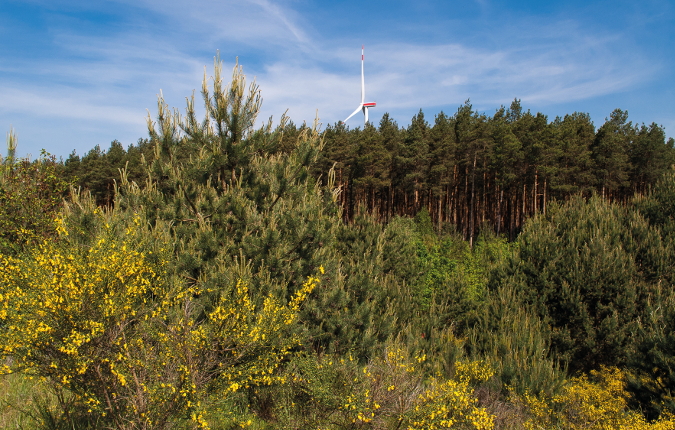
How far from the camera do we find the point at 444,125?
4738cm

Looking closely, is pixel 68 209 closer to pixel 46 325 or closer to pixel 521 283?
pixel 46 325

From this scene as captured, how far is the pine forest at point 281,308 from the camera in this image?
4.61 meters

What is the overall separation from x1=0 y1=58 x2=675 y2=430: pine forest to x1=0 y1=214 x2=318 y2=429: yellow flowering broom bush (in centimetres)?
3

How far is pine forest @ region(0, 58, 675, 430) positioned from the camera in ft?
15.1

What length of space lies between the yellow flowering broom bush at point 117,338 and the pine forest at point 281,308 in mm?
27

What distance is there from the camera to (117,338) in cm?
465

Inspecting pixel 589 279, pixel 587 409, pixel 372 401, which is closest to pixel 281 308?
pixel 372 401

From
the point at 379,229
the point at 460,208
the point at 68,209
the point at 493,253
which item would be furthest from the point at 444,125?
the point at 68,209

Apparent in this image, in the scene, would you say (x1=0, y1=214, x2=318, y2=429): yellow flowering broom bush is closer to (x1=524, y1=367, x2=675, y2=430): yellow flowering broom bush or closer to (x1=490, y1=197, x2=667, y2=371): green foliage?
(x1=524, y1=367, x2=675, y2=430): yellow flowering broom bush

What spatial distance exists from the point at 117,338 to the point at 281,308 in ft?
6.34

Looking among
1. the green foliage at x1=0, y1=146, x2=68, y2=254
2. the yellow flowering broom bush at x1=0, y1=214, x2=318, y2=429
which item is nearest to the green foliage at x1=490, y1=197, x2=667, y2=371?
the yellow flowering broom bush at x1=0, y1=214, x2=318, y2=429

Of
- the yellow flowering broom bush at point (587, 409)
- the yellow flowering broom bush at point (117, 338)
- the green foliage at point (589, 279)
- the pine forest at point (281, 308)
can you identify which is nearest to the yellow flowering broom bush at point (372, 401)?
the pine forest at point (281, 308)

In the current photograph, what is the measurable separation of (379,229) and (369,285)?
18.7 feet

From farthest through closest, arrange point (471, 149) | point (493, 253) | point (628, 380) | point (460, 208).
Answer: point (460, 208)
point (471, 149)
point (493, 253)
point (628, 380)
